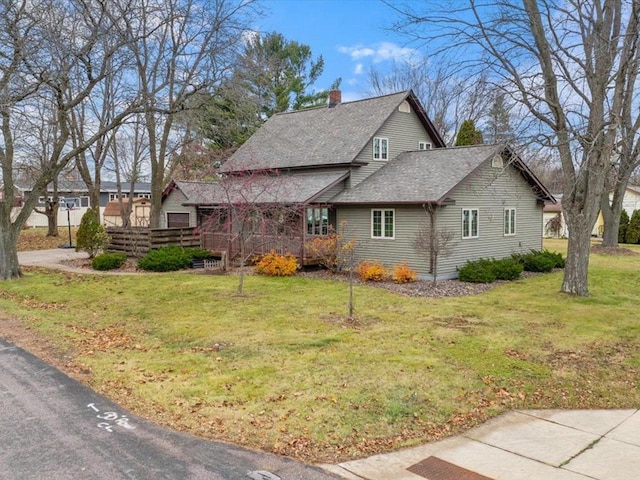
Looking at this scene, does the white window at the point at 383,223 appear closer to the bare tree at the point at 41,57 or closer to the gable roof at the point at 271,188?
the gable roof at the point at 271,188

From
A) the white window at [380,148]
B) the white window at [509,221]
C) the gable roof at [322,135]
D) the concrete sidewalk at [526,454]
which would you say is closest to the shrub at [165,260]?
the gable roof at [322,135]

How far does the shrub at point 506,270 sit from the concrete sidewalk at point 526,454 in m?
12.0

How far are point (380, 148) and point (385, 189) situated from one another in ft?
11.6

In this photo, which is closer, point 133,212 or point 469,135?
point 469,135

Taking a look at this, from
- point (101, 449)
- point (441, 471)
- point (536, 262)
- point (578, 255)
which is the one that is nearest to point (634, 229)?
point (536, 262)

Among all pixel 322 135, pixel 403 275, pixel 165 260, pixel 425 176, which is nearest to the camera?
pixel 403 275

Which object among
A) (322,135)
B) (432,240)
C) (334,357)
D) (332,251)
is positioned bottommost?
(334,357)

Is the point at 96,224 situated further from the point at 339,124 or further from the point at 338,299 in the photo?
the point at 338,299

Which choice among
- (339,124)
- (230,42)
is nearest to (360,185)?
(339,124)

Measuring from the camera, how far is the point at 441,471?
4.84 metres

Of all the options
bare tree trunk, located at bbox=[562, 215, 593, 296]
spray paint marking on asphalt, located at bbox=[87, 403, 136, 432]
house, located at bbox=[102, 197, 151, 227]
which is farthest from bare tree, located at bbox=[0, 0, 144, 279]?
house, located at bbox=[102, 197, 151, 227]

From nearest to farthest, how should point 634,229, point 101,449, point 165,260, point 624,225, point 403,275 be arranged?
point 101,449 < point 403,275 < point 165,260 < point 634,229 < point 624,225

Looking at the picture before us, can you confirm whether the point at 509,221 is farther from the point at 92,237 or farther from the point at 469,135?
the point at 92,237

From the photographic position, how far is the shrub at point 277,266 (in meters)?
18.2
